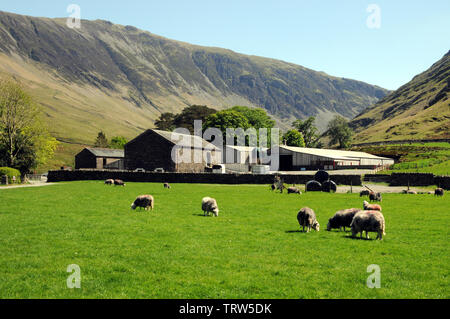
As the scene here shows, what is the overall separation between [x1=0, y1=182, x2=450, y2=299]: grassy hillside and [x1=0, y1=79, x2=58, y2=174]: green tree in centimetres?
5539

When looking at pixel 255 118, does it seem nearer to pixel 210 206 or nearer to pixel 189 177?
pixel 189 177

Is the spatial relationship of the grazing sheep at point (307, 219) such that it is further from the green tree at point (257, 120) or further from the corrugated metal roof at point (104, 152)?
the green tree at point (257, 120)

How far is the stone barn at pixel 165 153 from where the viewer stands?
72250 millimetres

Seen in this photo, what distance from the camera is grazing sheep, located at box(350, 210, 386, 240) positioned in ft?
48.8

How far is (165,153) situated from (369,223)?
60.8 m

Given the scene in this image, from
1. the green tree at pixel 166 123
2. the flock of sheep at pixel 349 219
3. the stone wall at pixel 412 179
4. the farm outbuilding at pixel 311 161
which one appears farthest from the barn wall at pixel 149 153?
the green tree at pixel 166 123

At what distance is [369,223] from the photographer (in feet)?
49.6

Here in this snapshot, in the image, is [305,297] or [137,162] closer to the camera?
[305,297]

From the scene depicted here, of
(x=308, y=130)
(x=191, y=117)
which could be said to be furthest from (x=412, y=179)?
(x=308, y=130)

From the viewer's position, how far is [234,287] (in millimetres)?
9148

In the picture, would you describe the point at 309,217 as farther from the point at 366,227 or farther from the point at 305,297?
the point at 305,297

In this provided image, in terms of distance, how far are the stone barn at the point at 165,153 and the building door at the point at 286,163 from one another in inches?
835
